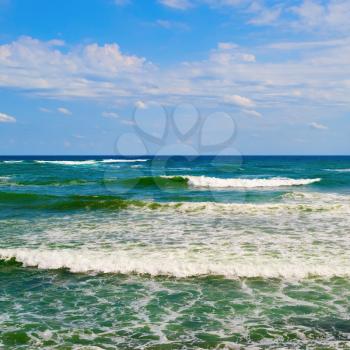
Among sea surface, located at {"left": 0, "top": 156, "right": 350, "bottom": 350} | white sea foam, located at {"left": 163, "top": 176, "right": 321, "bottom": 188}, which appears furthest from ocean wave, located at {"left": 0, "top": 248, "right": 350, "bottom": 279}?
white sea foam, located at {"left": 163, "top": 176, "right": 321, "bottom": 188}

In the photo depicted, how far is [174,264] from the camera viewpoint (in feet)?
33.6

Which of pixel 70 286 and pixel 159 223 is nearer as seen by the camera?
pixel 70 286

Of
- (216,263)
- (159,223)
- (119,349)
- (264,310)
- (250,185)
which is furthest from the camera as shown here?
(250,185)

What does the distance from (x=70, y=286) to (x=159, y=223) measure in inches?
297

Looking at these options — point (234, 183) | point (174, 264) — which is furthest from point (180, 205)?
point (234, 183)

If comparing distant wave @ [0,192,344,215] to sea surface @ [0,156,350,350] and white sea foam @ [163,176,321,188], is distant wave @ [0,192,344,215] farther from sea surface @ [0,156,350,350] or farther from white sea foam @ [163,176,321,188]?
white sea foam @ [163,176,321,188]

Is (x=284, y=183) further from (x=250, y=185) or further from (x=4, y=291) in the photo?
(x=4, y=291)

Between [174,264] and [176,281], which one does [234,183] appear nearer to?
[174,264]

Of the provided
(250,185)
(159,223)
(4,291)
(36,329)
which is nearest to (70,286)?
(4,291)

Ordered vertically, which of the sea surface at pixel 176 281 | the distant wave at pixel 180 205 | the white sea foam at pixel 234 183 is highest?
the white sea foam at pixel 234 183

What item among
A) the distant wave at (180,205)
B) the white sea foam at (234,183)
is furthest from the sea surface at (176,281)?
the white sea foam at (234,183)

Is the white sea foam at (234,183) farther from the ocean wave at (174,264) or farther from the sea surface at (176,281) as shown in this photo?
the ocean wave at (174,264)

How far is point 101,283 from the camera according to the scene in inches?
367

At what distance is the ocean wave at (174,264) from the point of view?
9.72 meters
